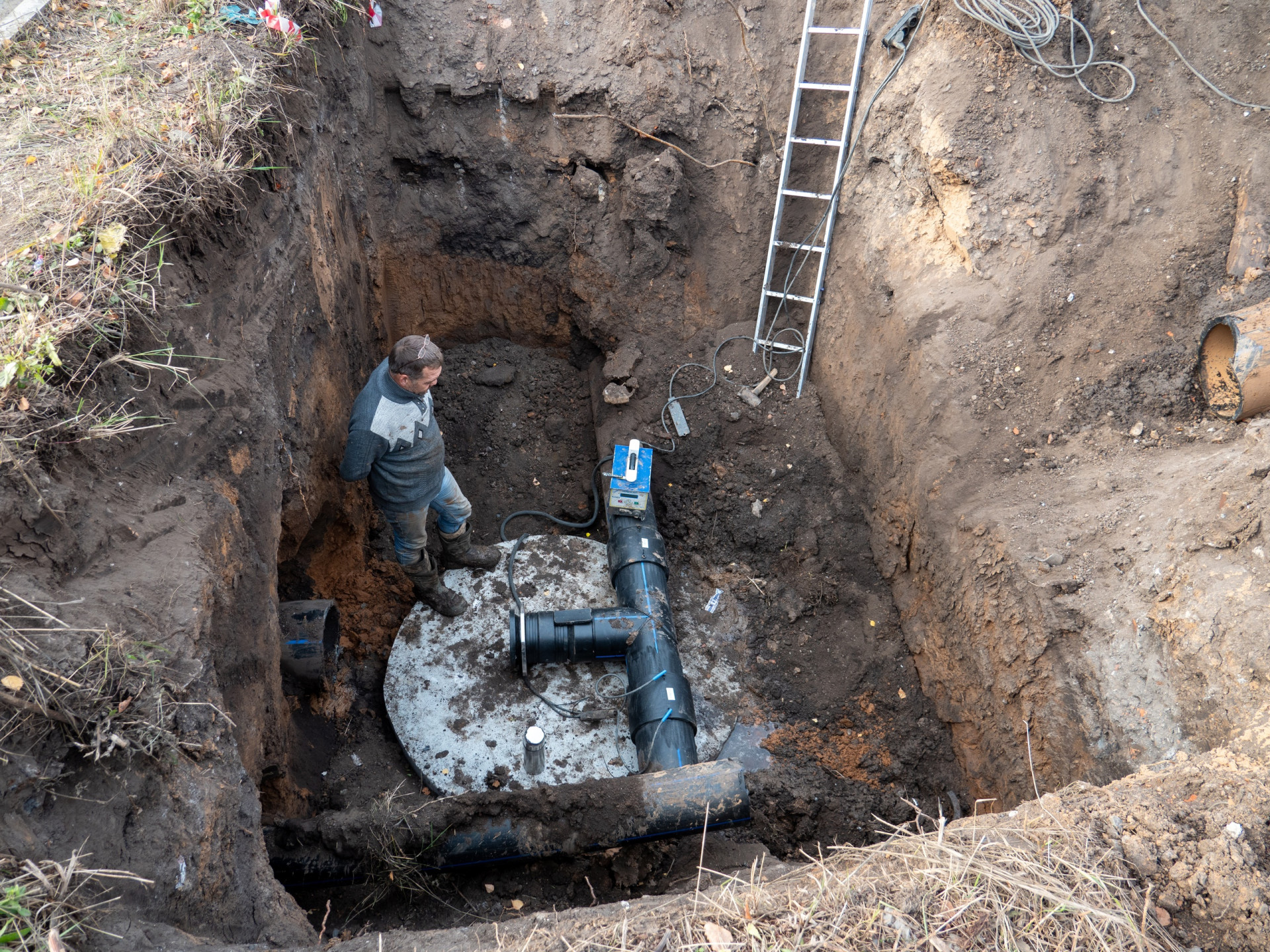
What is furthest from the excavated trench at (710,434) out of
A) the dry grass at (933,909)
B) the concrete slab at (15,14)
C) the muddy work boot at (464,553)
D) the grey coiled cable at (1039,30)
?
the concrete slab at (15,14)

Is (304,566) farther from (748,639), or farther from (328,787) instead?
(748,639)

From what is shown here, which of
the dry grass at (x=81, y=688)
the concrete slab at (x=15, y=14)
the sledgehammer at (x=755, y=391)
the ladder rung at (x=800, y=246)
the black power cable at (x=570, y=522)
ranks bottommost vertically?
the black power cable at (x=570, y=522)

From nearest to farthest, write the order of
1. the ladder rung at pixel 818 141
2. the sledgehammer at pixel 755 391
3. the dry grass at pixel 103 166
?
the dry grass at pixel 103 166 < the ladder rung at pixel 818 141 < the sledgehammer at pixel 755 391

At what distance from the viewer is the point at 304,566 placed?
14.1 ft

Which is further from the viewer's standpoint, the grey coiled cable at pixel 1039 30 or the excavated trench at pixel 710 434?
the grey coiled cable at pixel 1039 30

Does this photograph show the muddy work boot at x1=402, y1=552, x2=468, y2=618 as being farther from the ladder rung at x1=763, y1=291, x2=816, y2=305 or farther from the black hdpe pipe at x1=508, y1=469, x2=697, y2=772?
the ladder rung at x1=763, y1=291, x2=816, y2=305

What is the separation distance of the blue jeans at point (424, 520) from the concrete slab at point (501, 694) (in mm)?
558

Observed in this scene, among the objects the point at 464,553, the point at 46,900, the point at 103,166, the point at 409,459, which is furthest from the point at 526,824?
the point at 103,166

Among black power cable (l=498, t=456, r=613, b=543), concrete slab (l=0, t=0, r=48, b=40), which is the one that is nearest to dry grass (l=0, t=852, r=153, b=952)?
black power cable (l=498, t=456, r=613, b=543)

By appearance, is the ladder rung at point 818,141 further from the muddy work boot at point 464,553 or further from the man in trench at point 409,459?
the muddy work boot at point 464,553

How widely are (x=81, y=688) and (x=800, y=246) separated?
16.9 feet

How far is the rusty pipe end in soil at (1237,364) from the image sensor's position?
3477mm

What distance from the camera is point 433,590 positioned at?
4.92 metres

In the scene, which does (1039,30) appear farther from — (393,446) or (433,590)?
(433,590)
